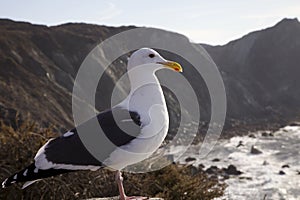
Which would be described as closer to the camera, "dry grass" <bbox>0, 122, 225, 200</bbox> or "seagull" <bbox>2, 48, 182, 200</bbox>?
"seagull" <bbox>2, 48, 182, 200</bbox>

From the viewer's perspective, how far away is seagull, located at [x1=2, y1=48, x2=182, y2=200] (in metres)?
3.94

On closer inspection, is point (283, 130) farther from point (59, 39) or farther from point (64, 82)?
point (59, 39)

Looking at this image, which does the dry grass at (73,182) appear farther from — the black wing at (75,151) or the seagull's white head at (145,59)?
the seagull's white head at (145,59)

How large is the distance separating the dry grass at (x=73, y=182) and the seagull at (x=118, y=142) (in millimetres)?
1990

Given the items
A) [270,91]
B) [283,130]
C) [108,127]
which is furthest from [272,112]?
[108,127]

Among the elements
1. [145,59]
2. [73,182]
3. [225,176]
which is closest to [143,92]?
[145,59]

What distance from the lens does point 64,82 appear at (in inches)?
1451

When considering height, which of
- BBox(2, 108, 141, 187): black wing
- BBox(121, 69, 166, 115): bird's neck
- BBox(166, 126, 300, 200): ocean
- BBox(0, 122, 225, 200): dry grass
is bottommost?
BBox(166, 126, 300, 200): ocean

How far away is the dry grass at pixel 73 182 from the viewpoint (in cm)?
614

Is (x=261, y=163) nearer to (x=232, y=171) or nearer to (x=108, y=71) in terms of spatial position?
(x=232, y=171)

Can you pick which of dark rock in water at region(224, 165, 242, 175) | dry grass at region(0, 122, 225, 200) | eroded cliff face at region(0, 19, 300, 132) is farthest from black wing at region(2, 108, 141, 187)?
dark rock in water at region(224, 165, 242, 175)

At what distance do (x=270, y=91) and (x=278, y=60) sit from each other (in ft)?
28.7

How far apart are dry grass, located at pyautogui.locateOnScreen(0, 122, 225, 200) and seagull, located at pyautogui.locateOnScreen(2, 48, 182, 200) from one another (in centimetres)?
199

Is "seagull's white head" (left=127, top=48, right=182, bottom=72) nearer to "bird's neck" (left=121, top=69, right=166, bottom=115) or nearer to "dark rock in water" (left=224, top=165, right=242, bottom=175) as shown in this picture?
"bird's neck" (left=121, top=69, right=166, bottom=115)
